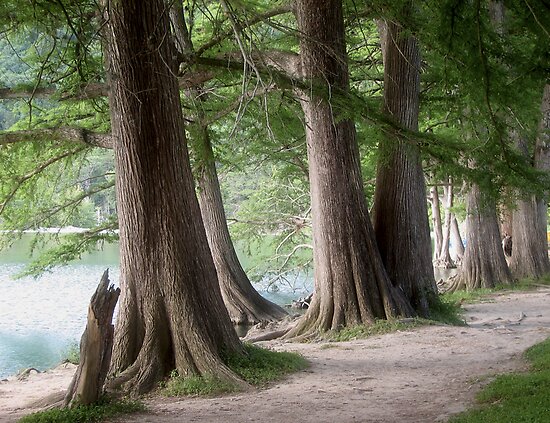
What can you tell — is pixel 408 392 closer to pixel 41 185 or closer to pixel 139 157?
pixel 139 157

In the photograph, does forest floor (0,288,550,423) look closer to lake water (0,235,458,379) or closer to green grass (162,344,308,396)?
green grass (162,344,308,396)

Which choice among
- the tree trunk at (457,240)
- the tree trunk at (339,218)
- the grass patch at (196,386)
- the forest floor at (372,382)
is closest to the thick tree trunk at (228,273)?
the forest floor at (372,382)

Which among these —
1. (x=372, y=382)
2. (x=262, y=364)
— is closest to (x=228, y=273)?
(x=262, y=364)

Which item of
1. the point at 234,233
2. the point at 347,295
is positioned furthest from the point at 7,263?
the point at 347,295

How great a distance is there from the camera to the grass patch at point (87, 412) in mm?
6367

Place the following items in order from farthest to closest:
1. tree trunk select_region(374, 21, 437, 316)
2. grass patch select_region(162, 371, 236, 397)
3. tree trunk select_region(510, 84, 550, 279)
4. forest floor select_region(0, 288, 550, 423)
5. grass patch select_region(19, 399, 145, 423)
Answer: tree trunk select_region(510, 84, 550, 279)
tree trunk select_region(374, 21, 437, 316)
grass patch select_region(162, 371, 236, 397)
forest floor select_region(0, 288, 550, 423)
grass patch select_region(19, 399, 145, 423)

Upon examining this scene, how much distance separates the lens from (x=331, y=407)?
6863 mm

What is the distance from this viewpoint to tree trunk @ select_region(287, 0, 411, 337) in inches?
438

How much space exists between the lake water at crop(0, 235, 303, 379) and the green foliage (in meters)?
7.97

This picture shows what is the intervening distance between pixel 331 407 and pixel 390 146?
4.97 m

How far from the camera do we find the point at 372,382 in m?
8.04

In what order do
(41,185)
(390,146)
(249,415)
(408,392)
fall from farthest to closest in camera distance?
1. (41,185)
2. (390,146)
3. (408,392)
4. (249,415)

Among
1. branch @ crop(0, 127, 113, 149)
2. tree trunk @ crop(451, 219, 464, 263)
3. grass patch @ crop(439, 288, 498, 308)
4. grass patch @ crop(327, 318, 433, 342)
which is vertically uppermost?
branch @ crop(0, 127, 113, 149)

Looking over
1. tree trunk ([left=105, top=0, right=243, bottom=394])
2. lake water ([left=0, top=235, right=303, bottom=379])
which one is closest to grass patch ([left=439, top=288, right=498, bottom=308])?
lake water ([left=0, top=235, right=303, bottom=379])
